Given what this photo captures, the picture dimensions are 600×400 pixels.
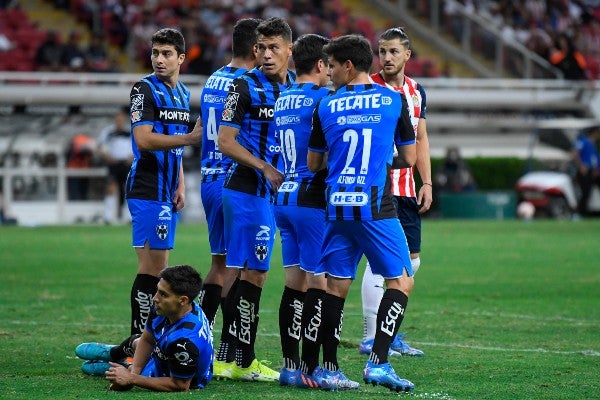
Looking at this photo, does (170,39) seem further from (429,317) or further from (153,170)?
(429,317)

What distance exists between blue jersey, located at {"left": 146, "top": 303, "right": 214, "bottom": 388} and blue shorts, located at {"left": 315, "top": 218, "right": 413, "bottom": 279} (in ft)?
2.90

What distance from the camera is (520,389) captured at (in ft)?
27.4

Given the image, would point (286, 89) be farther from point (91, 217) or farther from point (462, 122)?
point (462, 122)

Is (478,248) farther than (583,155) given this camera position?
No

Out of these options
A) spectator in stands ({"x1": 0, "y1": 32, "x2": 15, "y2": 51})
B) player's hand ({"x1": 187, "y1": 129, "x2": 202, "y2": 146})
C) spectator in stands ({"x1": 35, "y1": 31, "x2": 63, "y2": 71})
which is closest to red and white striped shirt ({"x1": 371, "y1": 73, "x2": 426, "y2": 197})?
player's hand ({"x1": 187, "y1": 129, "x2": 202, "y2": 146})

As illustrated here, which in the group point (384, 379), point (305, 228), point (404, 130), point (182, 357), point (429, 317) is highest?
point (404, 130)

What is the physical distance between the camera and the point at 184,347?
26.2 ft

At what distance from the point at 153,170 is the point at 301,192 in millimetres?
1483

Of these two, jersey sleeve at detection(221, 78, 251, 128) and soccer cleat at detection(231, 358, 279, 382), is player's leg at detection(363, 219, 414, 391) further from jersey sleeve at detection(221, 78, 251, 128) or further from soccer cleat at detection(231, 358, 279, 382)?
jersey sleeve at detection(221, 78, 251, 128)

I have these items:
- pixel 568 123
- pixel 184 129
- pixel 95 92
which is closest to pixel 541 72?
pixel 568 123

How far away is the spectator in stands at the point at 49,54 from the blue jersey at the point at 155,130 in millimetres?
21771

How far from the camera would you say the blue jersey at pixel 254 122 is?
888 centimetres

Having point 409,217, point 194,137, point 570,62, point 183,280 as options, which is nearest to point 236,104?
point 194,137

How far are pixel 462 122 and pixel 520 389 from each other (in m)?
27.1
